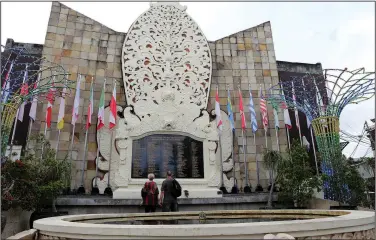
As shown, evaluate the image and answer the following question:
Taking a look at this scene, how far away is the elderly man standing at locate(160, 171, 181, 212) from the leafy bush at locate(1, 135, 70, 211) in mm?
2656

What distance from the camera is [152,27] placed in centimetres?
1224

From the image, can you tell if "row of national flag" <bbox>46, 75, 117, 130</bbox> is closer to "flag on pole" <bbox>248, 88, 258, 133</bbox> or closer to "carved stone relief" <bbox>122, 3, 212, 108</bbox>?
"carved stone relief" <bbox>122, 3, 212, 108</bbox>

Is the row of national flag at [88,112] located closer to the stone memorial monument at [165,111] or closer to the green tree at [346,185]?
the stone memorial monument at [165,111]

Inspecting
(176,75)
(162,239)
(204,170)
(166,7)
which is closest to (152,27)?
(166,7)

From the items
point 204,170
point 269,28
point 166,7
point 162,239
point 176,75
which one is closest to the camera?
point 162,239

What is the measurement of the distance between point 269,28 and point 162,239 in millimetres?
12724

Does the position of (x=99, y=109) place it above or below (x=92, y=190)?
above

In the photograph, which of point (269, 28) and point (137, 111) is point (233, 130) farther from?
point (269, 28)

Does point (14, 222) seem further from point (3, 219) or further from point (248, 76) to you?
point (248, 76)

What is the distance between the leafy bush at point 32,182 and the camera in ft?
22.0

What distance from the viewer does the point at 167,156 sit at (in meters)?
9.83

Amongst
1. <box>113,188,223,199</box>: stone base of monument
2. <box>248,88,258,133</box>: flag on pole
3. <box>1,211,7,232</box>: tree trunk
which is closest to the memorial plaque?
<box>113,188,223,199</box>: stone base of monument

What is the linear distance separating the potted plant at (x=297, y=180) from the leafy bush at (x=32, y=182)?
6355 millimetres

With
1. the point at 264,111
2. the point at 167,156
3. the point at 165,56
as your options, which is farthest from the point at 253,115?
the point at 165,56
